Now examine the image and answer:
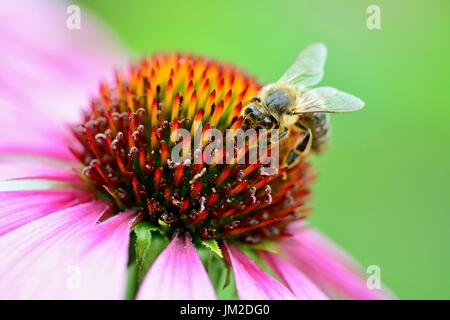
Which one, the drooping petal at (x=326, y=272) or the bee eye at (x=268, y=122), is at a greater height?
the bee eye at (x=268, y=122)

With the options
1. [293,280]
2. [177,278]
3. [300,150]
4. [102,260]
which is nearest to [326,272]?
[293,280]

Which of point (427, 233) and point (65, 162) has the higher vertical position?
point (65, 162)

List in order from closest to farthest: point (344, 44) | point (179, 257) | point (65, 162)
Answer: point (179, 257), point (65, 162), point (344, 44)

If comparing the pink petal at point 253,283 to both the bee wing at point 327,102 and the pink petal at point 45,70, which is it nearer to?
the bee wing at point 327,102

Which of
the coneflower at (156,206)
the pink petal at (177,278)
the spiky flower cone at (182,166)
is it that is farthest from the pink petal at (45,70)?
the pink petal at (177,278)

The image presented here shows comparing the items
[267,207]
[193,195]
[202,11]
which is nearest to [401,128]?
[202,11]

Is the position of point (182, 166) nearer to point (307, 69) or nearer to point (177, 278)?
point (177, 278)
